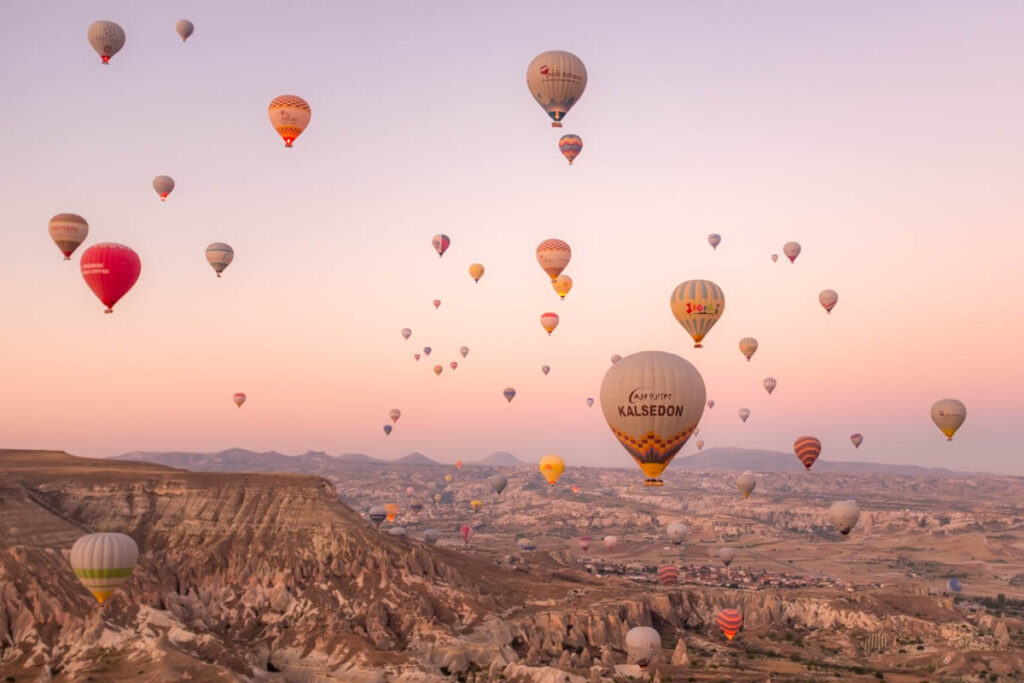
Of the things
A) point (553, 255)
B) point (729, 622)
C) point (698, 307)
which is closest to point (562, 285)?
point (553, 255)

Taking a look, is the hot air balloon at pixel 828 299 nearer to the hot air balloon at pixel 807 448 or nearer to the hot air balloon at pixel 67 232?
the hot air balloon at pixel 807 448

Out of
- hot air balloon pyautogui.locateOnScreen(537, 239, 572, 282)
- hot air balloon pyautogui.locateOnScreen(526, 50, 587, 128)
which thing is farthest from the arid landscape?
hot air balloon pyautogui.locateOnScreen(526, 50, 587, 128)

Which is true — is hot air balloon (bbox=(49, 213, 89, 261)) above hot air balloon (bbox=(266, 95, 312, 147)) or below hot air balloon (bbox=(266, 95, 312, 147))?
below

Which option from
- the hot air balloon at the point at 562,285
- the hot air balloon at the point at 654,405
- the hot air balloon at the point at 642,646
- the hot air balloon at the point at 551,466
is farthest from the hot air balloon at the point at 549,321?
the hot air balloon at the point at 654,405

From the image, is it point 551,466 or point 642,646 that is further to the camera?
point 551,466

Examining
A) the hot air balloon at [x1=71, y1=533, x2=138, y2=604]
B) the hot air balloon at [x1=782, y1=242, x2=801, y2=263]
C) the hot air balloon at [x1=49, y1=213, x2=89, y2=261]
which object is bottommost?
the hot air balloon at [x1=71, y1=533, x2=138, y2=604]

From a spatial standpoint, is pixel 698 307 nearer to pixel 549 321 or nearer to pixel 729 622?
pixel 549 321

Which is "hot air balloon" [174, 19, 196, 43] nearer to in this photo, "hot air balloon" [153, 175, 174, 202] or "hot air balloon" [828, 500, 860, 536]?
"hot air balloon" [153, 175, 174, 202]
